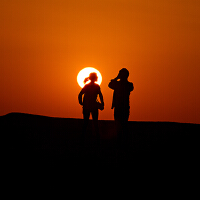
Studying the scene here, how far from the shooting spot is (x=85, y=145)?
7.75 metres

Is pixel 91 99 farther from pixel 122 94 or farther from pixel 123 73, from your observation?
pixel 123 73

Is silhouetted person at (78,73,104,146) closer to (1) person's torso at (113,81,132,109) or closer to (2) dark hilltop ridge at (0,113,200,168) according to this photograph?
(1) person's torso at (113,81,132,109)

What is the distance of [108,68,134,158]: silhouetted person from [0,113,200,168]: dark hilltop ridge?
0.44 meters

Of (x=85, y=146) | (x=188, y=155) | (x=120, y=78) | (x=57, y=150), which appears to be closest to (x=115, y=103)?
(x=120, y=78)

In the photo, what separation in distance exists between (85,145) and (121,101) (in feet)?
4.92

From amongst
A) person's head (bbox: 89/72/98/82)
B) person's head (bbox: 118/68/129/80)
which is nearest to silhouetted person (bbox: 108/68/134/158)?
person's head (bbox: 118/68/129/80)

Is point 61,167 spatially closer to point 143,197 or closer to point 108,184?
point 108,184

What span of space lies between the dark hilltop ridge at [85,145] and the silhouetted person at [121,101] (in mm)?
437

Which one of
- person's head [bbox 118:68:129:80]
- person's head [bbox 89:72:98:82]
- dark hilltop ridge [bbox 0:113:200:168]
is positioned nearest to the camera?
dark hilltop ridge [bbox 0:113:200:168]

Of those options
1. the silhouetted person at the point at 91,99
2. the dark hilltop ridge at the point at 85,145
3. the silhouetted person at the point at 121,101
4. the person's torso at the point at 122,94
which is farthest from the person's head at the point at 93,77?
the dark hilltop ridge at the point at 85,145

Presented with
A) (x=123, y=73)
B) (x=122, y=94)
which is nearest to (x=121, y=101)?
(x=122, y=94)

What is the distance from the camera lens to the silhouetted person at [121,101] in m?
7.57

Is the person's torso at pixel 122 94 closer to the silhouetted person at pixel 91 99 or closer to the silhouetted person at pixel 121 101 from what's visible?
the silhouetted person at pixel 121 101

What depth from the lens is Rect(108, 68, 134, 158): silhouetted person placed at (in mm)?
7570
